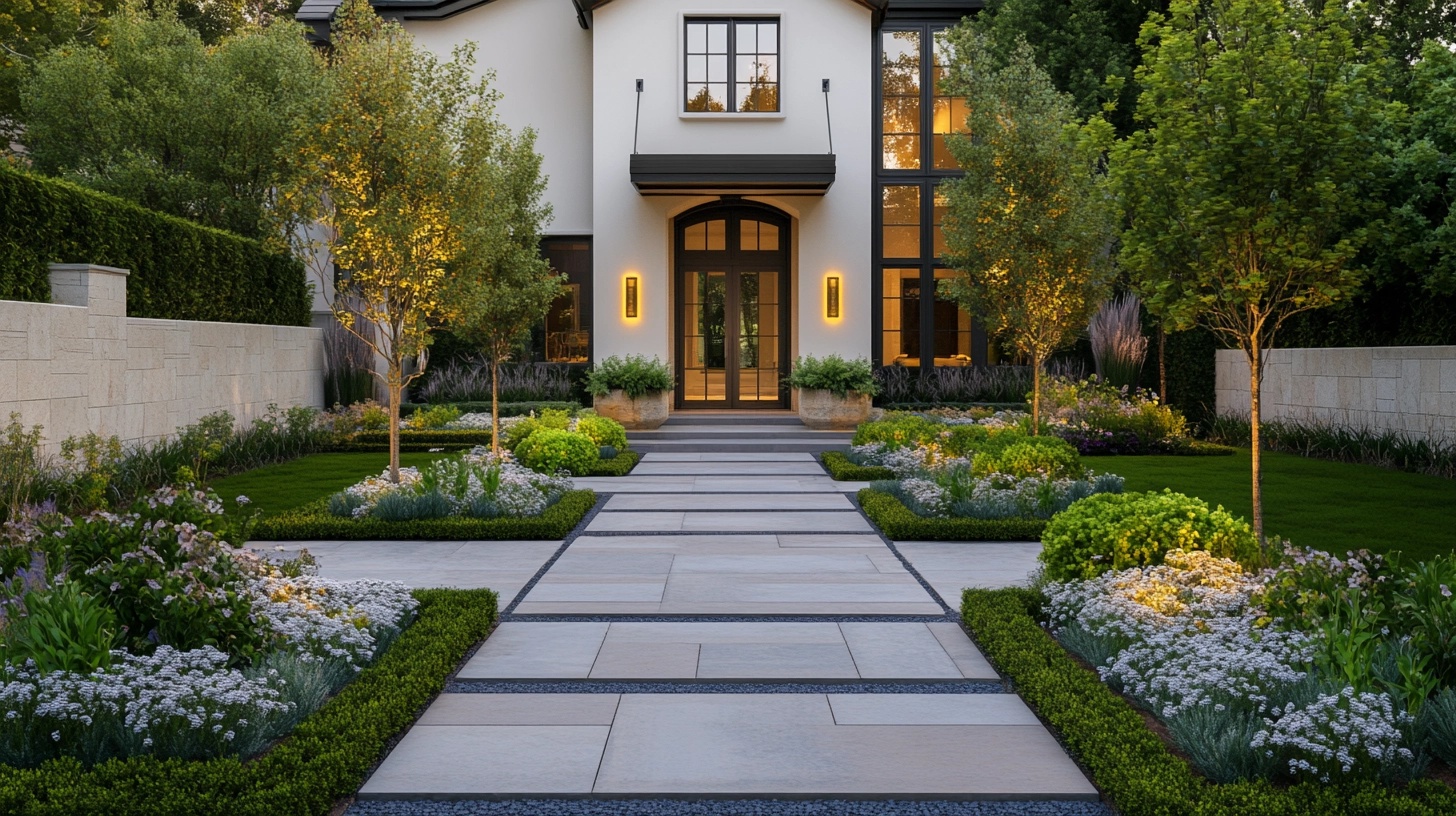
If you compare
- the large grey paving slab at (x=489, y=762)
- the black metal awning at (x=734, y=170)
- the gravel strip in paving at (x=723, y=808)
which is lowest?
the gravel strip in paving at (x=723, y=808)

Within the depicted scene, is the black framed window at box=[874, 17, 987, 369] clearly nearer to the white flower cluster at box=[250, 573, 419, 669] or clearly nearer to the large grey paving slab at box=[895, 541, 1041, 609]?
the large grey paving slab at box=[895, 541, 1041, 609]

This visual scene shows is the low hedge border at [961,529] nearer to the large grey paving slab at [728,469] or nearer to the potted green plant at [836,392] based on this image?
the large grey paving slab at [728,469]

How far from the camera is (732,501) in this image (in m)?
12.7

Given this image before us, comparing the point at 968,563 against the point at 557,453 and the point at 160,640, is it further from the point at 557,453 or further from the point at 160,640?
the point at 557,453

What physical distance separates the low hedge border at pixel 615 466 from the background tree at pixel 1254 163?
8258mm

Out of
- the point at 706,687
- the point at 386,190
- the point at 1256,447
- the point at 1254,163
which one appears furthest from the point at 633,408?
the point at 706,687

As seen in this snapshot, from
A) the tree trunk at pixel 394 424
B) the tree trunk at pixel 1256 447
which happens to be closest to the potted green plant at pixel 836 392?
the tree trunk at pixel 394 424

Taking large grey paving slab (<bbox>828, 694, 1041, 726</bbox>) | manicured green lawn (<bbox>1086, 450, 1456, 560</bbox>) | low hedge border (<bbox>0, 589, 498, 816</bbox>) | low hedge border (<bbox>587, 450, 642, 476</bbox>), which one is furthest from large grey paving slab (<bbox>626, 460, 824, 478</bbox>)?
low hedge border (<bbox>0, 589, 498, 816</bbox>)

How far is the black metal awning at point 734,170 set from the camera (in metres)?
21.1

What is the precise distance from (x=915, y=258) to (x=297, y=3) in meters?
21.2

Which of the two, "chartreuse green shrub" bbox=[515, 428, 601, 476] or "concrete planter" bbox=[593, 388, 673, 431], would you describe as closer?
"chartreuse green shrub" bbox=[515, 428, 601, 476]

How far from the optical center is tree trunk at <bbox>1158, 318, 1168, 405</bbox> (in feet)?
68.2

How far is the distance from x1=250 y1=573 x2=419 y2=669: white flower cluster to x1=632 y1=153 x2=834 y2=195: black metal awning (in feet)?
49.8

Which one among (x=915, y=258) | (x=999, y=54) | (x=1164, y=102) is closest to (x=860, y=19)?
(x=999, y=54)
